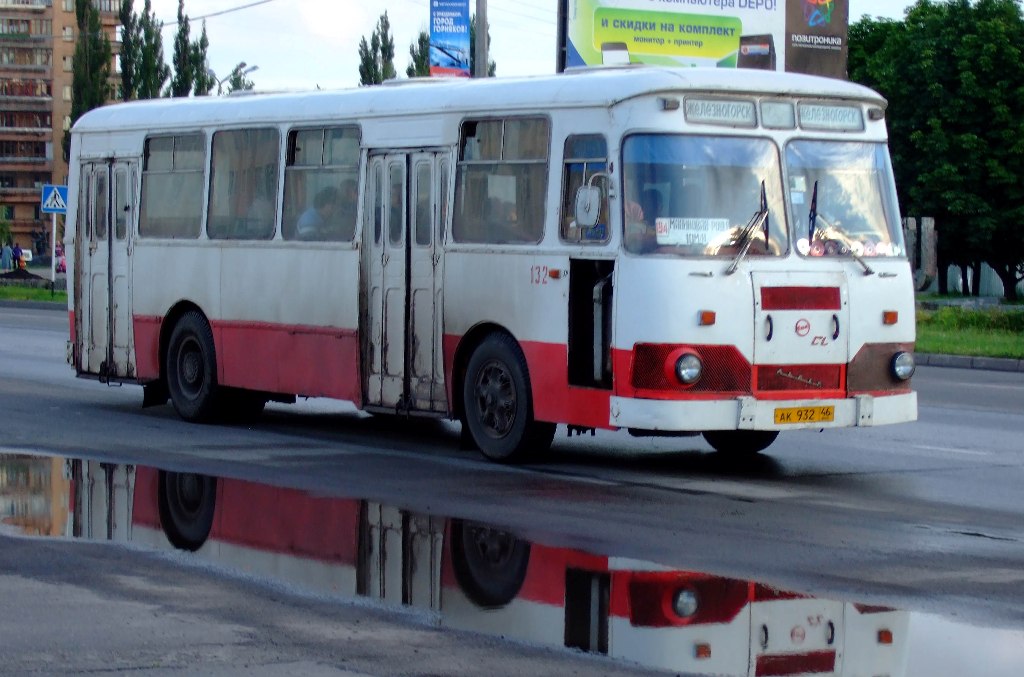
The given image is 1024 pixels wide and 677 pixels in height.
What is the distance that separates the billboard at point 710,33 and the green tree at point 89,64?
45.9 meters

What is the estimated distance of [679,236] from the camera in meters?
13.2

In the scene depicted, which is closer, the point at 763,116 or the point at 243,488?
the point at 243,488

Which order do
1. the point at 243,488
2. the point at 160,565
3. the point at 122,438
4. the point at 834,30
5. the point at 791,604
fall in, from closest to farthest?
1. the point at 791,604
2. the point at 160,565
3. the point at 243,488
4. the point at 122,438
5. the point at 834,30

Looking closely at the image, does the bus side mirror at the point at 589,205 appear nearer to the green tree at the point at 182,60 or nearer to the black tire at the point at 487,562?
the black tire at the point at 487,562

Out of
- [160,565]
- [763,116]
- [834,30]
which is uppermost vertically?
[834,30]

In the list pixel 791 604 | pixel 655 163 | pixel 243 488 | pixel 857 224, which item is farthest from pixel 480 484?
pixel 791 604

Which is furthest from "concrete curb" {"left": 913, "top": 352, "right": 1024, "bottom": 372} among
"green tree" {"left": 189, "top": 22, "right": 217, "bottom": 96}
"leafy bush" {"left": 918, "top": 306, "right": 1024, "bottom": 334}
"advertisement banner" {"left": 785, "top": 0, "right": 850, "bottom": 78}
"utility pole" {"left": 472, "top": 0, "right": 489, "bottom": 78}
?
"green tree" {"left": 189, "top": 22, "right": 217, "bottom": 96}

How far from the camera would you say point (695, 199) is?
1328 centimetres

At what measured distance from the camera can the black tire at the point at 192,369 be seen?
17516 millimetres

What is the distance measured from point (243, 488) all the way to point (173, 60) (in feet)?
205

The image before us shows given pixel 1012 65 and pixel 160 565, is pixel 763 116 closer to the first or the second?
pixel 160 565

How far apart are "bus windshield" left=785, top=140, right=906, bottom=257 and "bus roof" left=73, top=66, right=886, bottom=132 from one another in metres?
0.43

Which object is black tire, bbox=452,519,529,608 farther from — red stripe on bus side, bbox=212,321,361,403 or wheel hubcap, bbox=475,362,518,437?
red stripe on bus side, bbox=212,321,361,403

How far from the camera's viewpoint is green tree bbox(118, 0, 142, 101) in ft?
236
